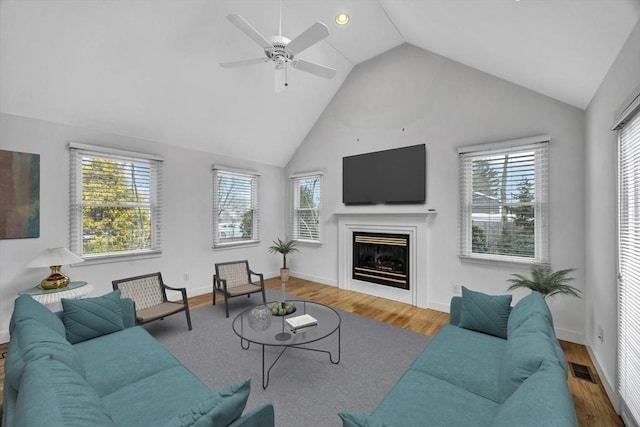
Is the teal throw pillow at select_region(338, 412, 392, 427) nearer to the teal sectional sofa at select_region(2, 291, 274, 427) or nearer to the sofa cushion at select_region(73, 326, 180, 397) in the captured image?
the teal sectional sofa at select_region(2, 291, 274, 427)

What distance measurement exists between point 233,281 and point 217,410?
11.7 feet

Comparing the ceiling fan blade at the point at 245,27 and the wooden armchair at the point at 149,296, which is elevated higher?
the ceiling fan blade at the point at 245,27

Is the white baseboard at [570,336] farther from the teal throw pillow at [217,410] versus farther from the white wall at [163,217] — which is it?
the white wall at [163,217]

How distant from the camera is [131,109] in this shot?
370cm

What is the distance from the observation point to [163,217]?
4.35m

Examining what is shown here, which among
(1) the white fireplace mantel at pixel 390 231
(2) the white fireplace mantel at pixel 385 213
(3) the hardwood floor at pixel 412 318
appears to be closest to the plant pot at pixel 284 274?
(3) the hardwood floor at pixel 412 318

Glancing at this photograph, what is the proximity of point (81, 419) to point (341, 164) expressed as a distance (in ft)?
15.5

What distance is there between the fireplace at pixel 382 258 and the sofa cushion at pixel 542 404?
3.28m

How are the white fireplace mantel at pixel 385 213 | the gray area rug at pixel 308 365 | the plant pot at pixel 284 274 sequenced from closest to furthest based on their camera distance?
the gray area rug at pixel 308 365 → the white fireplace mantel at pixel 385 213 → the plant pot at pixel 284 274

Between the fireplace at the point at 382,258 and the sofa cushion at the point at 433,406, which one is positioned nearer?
the sofa cushion at the point at 433,406

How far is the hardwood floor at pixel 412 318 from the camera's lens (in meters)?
1.99

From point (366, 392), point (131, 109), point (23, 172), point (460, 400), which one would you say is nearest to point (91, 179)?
point (23, 172)

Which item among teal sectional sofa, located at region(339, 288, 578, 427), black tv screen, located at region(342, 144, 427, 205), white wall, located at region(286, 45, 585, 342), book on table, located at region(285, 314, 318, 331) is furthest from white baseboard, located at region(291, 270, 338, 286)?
teal sectional sofa, located at region(339, 288, 578, 427)

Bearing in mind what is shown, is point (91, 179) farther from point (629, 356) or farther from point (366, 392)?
point (629, 356)
